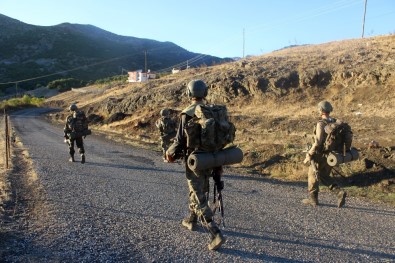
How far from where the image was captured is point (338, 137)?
25.4 ft

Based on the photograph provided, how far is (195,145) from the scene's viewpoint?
18.1 feet

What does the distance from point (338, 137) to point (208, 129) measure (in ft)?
11.5

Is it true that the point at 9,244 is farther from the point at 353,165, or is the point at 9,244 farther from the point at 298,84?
the point at 298,84

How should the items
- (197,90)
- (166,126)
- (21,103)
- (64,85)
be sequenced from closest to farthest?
(197,90) → (166,126) → (21,103) → (64,85)

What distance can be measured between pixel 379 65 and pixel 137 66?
110m

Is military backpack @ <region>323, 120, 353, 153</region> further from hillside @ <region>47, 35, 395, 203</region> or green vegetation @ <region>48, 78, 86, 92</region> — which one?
green vegetation @ <region>48, 78, 86, 92</region>

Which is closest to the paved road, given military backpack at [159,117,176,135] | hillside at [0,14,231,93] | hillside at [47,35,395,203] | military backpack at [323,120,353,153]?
military backpack at [323,120,353,153]

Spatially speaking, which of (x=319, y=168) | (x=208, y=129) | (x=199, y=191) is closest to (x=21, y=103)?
(x=319, y=168)

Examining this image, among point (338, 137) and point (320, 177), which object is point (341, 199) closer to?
point (320, 177)

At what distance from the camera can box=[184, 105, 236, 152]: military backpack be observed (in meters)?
5.36

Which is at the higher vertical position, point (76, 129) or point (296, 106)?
point (296, 106)

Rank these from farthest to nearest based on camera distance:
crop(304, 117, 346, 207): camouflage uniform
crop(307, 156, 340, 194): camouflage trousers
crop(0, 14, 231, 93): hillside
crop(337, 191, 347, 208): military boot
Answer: crop(0, 14, 231, 93): hillside → crop(307, 156, 340, 194): camouflage trousers → crop(304, 117, 346, 207): camouflage uniform → crop(337, 191, 347, 208): military boot

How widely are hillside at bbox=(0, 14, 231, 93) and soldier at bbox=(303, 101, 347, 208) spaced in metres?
91.3

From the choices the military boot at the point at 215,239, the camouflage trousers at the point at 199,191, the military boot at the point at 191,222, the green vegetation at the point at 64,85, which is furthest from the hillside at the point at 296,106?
the green vegetation at the point at 64,85
